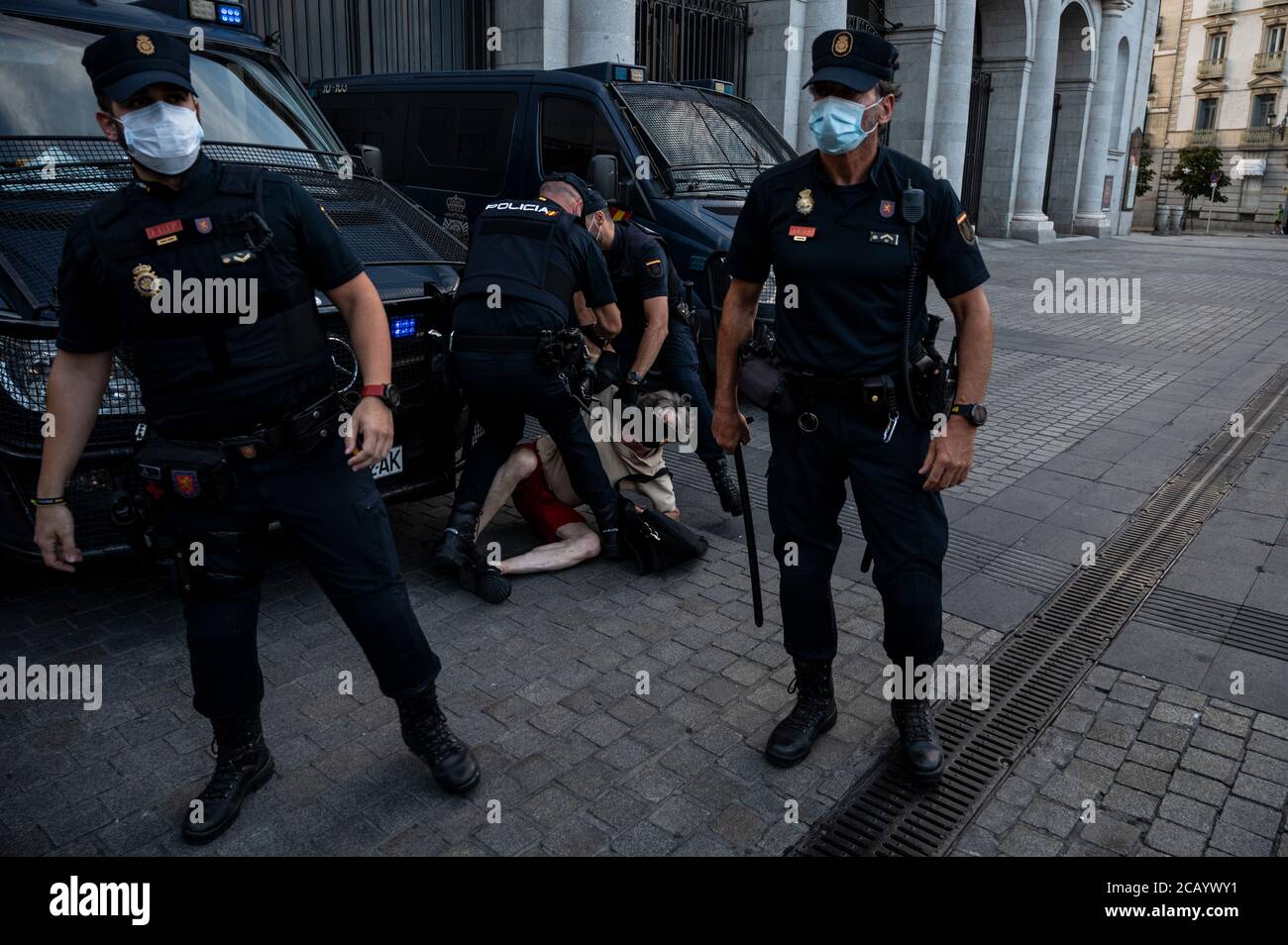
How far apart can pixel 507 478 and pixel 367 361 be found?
82.0 inches

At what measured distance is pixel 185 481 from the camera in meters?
2.58

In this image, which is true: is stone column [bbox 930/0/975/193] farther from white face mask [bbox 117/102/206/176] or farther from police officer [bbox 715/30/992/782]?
white face mask [bbox 117/102/206/176]

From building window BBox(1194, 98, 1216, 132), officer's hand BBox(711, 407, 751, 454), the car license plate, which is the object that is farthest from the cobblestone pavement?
building window BBox(1194, 98, 1216, 132)

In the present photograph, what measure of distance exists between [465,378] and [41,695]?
2008 mm

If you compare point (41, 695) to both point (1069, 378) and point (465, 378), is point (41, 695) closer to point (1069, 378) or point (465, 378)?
point (465, 378)

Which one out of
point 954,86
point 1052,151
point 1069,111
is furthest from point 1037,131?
point 954,86

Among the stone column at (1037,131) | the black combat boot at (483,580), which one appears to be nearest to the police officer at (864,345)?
the black combat boot at (483,580)

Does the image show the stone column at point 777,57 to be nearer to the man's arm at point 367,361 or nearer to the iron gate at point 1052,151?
the man's arm at point 367,361

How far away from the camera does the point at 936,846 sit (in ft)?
9.45

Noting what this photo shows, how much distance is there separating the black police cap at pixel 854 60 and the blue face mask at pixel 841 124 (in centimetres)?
6

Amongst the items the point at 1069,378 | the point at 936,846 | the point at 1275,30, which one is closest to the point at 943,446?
the point at 936,846

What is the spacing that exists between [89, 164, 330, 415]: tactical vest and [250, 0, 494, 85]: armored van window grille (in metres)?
9.23

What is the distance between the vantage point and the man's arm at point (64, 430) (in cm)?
266

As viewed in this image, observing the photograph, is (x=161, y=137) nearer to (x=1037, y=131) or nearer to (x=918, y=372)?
(x=918, y=372)
